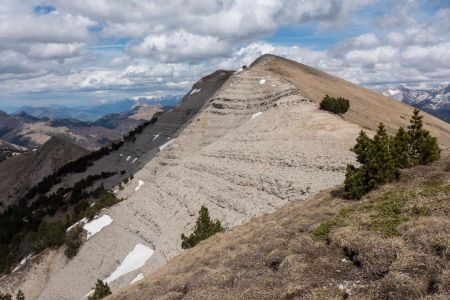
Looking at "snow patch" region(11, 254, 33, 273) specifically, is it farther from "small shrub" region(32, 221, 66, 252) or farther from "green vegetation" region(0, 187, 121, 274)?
"small shrub" region(32, 221, 66, 252)

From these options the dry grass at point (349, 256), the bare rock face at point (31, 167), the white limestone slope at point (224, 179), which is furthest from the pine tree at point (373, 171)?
the bare rock face at point (31, 167)

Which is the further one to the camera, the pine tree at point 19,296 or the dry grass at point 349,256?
the pine tree at point 19,296

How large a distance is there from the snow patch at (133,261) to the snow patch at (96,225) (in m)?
11.6

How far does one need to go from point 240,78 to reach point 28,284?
5437 cm

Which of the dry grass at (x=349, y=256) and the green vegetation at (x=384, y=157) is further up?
the green vegetation at (x=384, y=157)

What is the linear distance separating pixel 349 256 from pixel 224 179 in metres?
34.5

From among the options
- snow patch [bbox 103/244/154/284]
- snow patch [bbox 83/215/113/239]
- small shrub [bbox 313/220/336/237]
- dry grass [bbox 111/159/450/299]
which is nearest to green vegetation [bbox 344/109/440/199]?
dry grass [bbox 111/159/450/299]

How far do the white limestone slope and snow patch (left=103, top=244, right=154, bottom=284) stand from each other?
101 centimetres

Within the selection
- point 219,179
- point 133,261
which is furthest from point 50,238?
point 219,179

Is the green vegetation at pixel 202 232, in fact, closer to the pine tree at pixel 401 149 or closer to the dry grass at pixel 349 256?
the dry grass at pixel 349 256

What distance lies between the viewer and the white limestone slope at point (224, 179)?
43125 mm

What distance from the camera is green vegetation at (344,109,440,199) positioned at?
82.4ft

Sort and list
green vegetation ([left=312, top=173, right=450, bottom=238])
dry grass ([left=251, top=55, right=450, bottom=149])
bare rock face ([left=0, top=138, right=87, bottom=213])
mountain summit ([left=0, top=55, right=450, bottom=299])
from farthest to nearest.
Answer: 1. bare rock face ([left=0, top=138, right=87, bottom=213])
2. dry grass ([left=251, top=55, right=450, bottom=149])
3. mountain summit ([left=0, top=55, right=450, bottom=299])
4. green vegetation ([left=312, top=173, right=450, bottom=238])

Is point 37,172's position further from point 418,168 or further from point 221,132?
point 418,168
